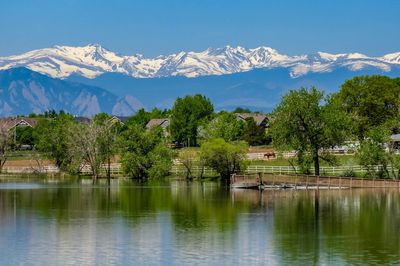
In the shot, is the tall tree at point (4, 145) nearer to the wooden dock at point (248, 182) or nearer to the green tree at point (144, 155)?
the green tree at point (144, 155)

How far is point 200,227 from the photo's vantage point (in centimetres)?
6869

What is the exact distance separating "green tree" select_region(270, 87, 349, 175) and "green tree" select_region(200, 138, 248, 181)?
779cm

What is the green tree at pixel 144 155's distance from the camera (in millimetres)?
127875

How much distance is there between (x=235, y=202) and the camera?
8962 cm

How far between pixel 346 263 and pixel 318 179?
54967 mm

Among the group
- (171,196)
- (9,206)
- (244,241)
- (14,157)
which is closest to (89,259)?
(244,241)

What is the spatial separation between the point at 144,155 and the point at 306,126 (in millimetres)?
25706

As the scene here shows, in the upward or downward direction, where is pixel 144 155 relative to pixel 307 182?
upward

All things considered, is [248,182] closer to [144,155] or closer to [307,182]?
[307,182]

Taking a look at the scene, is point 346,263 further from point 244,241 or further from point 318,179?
point 318,179

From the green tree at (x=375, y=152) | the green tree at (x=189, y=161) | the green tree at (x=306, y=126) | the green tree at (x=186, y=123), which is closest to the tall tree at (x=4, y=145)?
the green tree at (x=189, y=161)

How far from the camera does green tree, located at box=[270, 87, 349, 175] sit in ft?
364

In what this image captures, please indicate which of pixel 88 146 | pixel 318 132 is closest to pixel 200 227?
pixel 318 132

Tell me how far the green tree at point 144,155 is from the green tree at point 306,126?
66.7ft
